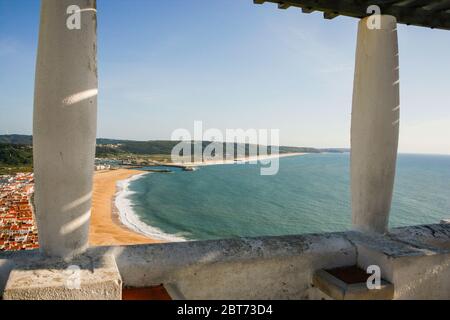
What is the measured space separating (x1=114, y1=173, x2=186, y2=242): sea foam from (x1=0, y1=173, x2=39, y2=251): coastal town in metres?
8.99

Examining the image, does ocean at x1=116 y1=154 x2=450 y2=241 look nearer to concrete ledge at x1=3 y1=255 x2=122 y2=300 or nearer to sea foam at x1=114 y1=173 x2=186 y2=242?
sea foam at x1=114 y1=173 x2=186 y2=242

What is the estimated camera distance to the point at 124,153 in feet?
469

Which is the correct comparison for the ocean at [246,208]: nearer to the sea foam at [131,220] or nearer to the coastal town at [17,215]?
the sea foam at [131,220]

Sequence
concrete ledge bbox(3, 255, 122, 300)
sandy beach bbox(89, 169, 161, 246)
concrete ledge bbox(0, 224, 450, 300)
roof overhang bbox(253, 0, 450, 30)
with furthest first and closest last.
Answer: sandy beach bbox(89, 169, 161, 246) → roof overhang bbox(253, 0, 450, 30) → concrete ledge bbox(0, 224, 450, 300) → concrete ledge bbox(3, 255, 122, 300)

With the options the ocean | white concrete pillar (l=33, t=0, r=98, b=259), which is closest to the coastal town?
the ocean

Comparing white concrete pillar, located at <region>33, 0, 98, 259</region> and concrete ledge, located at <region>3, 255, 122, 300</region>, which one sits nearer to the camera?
concrete ledge, located at <region>3, 255, 122, 300</region>

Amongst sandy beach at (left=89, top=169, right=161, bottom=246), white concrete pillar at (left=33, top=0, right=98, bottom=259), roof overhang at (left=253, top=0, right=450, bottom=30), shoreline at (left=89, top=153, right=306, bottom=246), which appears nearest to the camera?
white concrete pillar at (left=33, top=0, right=98, bottom=259)

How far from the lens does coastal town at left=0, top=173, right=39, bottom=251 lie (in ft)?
86.4

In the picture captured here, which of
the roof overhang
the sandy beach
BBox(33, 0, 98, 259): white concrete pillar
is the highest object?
the roof overhang
